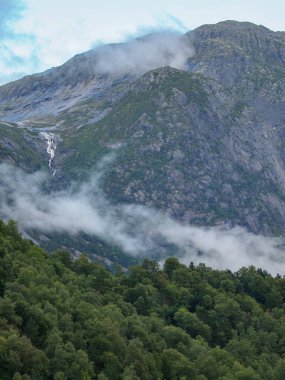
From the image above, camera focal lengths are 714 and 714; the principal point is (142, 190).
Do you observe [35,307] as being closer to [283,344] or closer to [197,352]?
[197,352]


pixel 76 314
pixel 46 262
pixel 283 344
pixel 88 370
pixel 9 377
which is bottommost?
pixel 9 377

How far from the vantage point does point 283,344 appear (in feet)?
641

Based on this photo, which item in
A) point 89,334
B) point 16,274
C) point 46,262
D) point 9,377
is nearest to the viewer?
point 9,377

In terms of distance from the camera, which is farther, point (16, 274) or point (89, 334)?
point (16, 274)

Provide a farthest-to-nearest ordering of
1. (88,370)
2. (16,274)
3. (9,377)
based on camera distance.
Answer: (16,274)
(88,370)
(9,377)

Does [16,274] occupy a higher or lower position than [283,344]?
lower

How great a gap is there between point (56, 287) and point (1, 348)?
4915 centimetres

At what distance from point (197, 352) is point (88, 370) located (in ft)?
129

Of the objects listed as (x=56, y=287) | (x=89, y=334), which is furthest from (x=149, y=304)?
(x=89, y=334)

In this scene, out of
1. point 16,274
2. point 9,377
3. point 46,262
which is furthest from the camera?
point 46,262

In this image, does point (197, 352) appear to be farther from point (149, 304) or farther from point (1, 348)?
point (1, 348)

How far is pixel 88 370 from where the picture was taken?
12338 cm

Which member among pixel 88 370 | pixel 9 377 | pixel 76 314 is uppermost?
pixel 76 314

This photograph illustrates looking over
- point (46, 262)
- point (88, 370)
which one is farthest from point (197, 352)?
point (46, 262)
